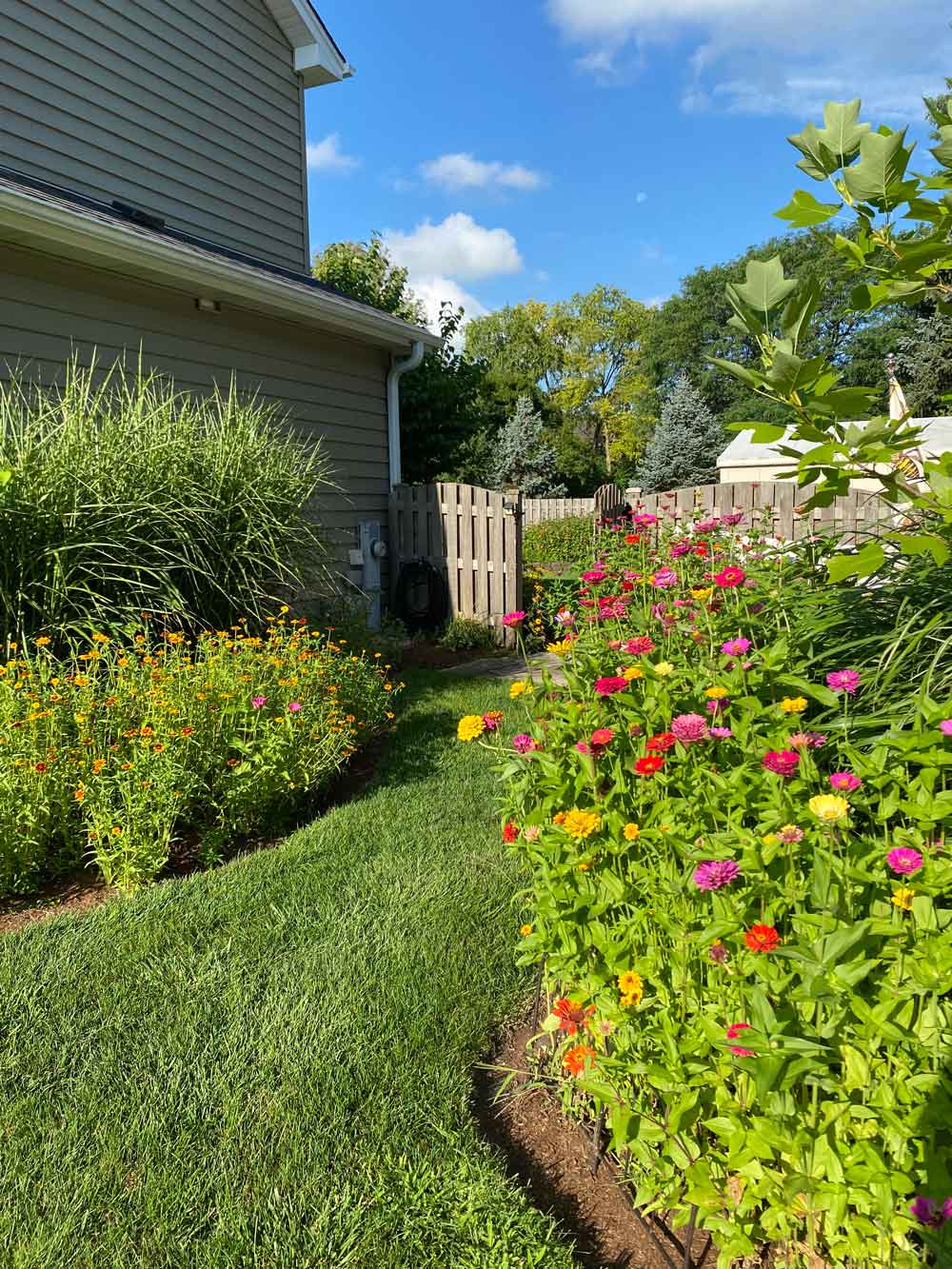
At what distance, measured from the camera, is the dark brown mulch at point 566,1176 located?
1477mm

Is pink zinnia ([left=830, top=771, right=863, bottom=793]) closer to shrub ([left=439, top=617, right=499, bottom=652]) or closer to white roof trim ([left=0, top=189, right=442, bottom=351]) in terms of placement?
white roof trim ([left=0, top=189, right=442, bottom=351])

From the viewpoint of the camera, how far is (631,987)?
138cm

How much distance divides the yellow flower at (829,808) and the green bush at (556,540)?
48.3 feet

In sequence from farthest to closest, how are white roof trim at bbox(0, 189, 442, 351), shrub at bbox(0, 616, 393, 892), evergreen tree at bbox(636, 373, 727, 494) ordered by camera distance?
evergreen tree at bbox(636, 373, 727, 494), white roof trim at bbox(0, 189, 442, 351), shrub at bbox(0, 616, 393, 892)

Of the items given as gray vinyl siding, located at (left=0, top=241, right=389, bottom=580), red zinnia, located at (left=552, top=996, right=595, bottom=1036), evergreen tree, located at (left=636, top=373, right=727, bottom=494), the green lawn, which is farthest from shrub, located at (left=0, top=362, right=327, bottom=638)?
evergreen tree, located at (left=636, top=373, right=727, bottom=494)

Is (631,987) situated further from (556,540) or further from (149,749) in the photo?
(556,540)

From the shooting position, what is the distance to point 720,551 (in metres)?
3.68

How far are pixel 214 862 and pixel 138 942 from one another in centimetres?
66

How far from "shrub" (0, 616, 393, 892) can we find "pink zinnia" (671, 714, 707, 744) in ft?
6.87

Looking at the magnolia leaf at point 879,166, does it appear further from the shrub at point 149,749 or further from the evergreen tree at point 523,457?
the evergreen tree at point 523,457

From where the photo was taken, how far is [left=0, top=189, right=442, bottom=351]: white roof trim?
4637 mm

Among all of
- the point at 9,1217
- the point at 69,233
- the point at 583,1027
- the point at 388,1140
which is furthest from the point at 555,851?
the point at 69,233

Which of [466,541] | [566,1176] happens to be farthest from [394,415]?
[566,1176]

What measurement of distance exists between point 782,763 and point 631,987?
0.48 m
